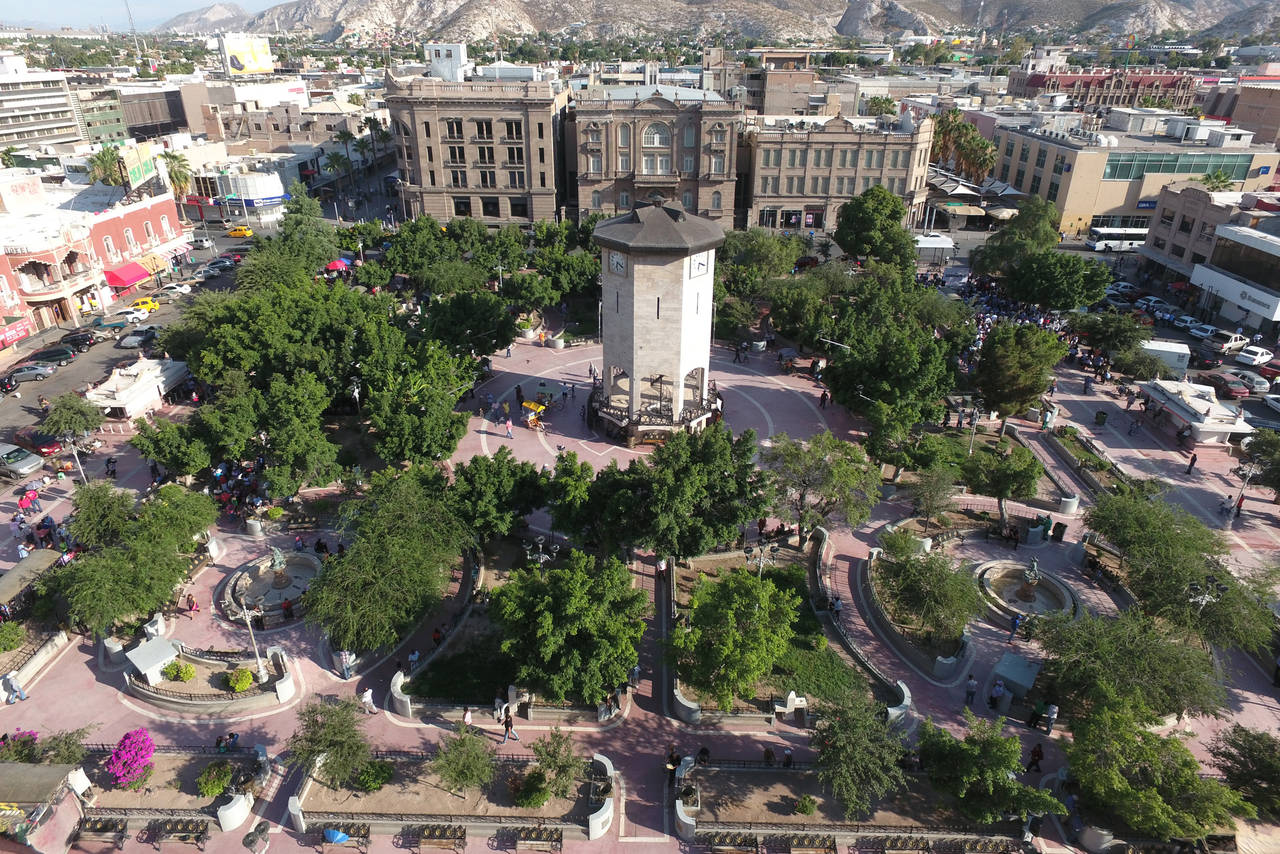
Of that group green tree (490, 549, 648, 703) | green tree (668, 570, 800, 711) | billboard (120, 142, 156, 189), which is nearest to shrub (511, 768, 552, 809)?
green tree (490, 549, 648, 703)

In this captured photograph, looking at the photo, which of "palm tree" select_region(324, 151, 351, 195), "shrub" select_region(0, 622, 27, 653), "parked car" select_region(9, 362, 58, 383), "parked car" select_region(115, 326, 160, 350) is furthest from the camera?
"palm tree" select_region(324, 151, 351, 195)

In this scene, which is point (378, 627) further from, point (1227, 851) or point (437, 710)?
point (1227, 851)

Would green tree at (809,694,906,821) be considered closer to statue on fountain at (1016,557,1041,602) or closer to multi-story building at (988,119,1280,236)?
statue on fountain at (1016,557,1041,602)

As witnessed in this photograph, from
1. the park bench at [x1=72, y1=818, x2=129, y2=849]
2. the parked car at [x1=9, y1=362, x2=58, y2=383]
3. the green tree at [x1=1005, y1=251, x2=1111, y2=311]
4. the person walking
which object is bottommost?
the park bench at [x1=72, y1=818, x2=129, y2=849]

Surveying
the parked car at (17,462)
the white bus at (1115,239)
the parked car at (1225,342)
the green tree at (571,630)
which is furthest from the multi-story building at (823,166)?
the parked car at (17,462)

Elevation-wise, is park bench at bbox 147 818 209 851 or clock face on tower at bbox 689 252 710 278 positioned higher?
clock face on tower at bbox 689 252 710 278

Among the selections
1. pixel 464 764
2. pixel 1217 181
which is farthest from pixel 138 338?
pixel 1217 181

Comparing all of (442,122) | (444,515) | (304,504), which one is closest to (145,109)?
(442,122)

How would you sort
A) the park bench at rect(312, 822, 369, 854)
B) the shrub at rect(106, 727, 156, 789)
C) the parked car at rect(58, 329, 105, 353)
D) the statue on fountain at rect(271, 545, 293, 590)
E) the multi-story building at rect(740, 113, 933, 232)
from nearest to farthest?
the park bench at rect(312, 822, 369, 854), the shrub at rect(106, 727, 156, 789), the statue on fountain at rect(271, 545, 293, 590), the parked car at rect(58, 329, 105, 353), the multi-story building at rect(740, 113, 933, 232)

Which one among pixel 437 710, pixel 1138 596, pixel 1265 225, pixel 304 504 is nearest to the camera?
pixel 437 710
